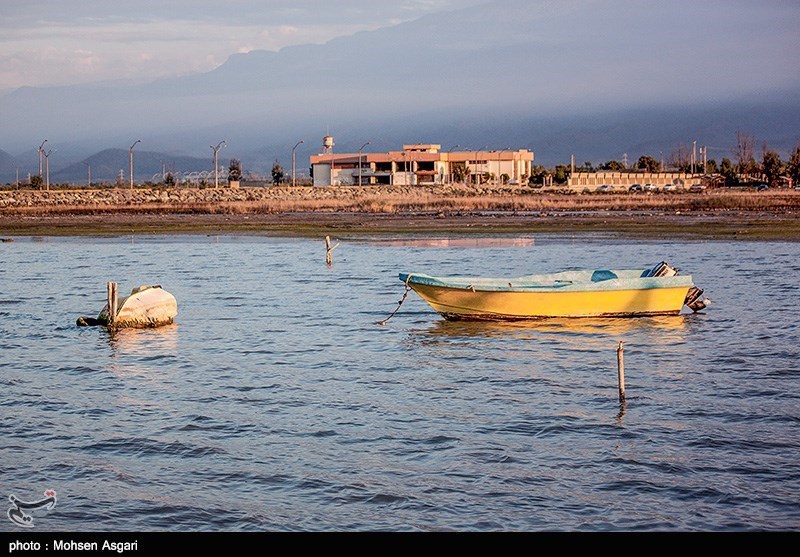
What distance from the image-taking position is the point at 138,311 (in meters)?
27.4

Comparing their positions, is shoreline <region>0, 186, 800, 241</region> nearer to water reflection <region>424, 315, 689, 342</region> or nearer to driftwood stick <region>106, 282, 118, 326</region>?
water reflection <region>424, 315, 689, 342</region>

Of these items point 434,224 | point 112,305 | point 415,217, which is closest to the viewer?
point 112,305

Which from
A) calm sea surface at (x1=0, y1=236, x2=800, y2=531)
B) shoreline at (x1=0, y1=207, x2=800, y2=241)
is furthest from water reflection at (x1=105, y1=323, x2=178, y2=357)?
shoreline at (x1=0, y1=207, x2=800, y2=241)

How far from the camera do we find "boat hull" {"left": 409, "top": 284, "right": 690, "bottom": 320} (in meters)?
27.3

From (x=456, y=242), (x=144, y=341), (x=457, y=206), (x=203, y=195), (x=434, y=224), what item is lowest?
(x=144, y=341)

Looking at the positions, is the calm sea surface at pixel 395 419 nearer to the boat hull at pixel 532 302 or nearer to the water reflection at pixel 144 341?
the water reflection at pixel 144 341

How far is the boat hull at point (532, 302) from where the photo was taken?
27344mm

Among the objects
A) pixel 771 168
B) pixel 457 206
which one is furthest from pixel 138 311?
pixel 771 168

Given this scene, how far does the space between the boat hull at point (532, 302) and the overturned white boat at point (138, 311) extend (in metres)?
6.33

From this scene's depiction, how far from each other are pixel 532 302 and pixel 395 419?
10.6 m

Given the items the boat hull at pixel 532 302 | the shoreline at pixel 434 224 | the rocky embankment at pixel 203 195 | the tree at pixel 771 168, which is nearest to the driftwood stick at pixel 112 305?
the boat hull at pixel 532 302

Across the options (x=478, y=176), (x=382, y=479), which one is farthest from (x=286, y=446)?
(x=478, y=176)

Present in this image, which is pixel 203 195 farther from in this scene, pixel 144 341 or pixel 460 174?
pixel 144 341

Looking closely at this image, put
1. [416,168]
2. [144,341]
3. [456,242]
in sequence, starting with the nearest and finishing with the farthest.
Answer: [144,341] < [456,242] < [416,168]
